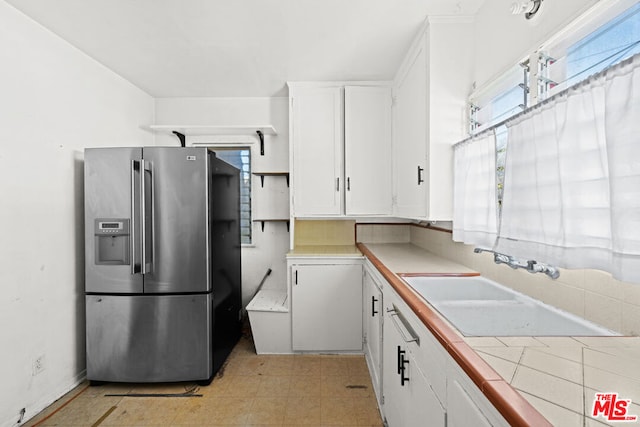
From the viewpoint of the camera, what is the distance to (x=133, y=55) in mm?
2320

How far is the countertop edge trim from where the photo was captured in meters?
0.55

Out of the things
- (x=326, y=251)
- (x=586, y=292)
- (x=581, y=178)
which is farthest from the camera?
(x=326, y=251)

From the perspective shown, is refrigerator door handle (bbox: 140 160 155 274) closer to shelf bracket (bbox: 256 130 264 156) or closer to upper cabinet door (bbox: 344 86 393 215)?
shelf bracket (bbox: 256 130 264 156)

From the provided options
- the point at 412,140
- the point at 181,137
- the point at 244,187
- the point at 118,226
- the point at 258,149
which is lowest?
the point at 118,226

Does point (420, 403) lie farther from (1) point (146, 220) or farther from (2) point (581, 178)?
(1) point (146, 220)

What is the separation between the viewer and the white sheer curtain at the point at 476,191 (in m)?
1.51

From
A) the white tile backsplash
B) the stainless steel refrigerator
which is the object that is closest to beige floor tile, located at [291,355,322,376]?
the stainless steel refrigerator

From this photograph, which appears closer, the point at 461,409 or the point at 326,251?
the point at 461,409

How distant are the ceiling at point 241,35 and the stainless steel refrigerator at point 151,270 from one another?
79cm

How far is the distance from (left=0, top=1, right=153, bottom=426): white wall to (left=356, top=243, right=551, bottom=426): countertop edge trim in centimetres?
225

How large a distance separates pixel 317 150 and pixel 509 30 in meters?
1.71

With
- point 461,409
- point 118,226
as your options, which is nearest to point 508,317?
point 461,409

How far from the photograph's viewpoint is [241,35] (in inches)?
81.4

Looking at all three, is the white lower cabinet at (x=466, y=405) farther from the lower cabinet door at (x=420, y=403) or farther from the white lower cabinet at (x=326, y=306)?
the white lower cabinet at (x=326, y=306)
